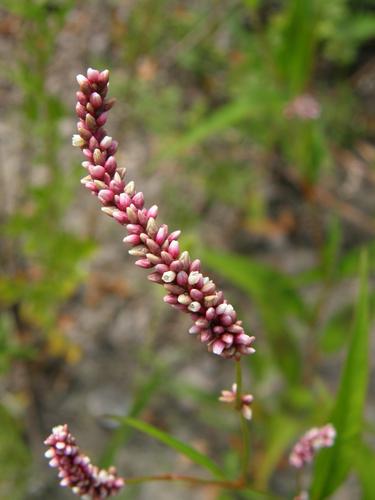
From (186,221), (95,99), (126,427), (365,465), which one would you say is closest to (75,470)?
(95,99)

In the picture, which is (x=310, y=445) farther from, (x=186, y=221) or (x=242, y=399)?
(x=186, y=221)

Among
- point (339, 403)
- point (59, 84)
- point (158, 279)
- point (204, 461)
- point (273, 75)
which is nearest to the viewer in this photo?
point (158, 279)

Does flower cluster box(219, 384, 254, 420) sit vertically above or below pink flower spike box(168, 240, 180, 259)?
below

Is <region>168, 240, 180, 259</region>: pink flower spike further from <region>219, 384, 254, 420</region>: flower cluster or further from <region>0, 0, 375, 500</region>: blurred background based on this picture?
<region>0, 0, 375, 500</region>: blurred background

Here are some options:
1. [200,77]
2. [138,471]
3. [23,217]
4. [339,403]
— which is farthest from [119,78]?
[339,403]

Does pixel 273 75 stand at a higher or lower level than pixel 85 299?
higher

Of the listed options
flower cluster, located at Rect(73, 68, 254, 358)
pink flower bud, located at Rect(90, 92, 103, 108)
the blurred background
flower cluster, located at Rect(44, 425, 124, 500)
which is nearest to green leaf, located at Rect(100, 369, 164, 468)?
the blurred background

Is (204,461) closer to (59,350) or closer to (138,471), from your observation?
(138,471)
